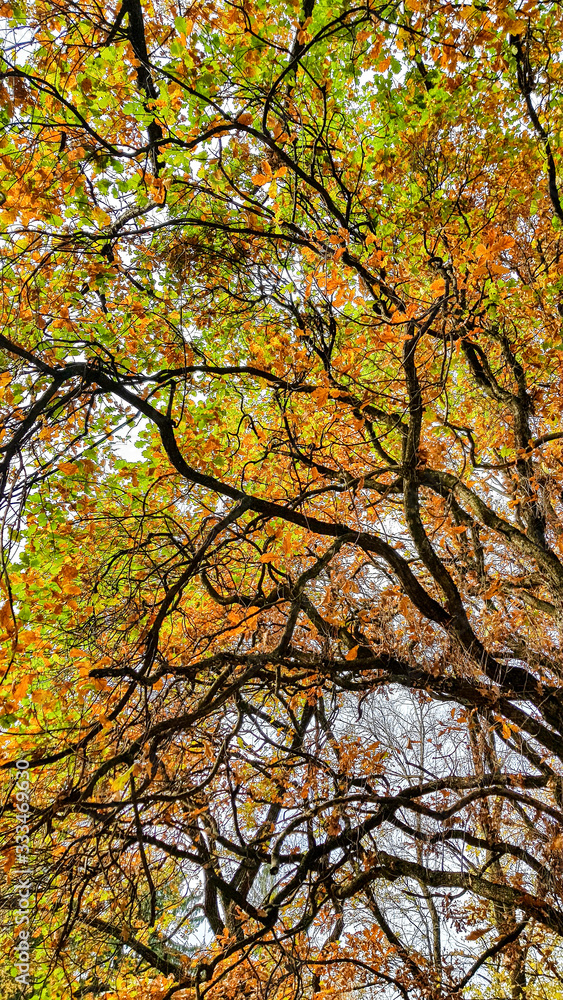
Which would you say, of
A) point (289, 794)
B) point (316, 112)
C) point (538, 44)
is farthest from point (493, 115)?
point (289, 794)

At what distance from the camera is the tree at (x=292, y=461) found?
4281mm

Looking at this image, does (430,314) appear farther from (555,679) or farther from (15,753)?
(15,753)

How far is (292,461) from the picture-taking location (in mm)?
4574

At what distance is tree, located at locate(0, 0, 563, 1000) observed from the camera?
14.0 ft

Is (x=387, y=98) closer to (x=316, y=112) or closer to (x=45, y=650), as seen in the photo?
(x=316, y=112)

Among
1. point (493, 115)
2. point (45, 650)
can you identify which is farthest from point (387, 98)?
point (45, 650)

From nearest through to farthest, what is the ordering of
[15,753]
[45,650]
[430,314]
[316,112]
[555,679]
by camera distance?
[430,314]
[15,753]
[555,679]
[316,112]
[45,650]

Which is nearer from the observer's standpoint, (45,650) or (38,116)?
(38,116)

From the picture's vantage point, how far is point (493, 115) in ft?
21.2

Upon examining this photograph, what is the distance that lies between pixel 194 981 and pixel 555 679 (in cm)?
462

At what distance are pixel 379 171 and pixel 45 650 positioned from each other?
725 centimetres

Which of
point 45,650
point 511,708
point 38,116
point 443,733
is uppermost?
point 38,116

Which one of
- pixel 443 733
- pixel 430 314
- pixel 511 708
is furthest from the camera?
pixel 443 733

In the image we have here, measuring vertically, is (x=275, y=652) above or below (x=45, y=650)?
below
